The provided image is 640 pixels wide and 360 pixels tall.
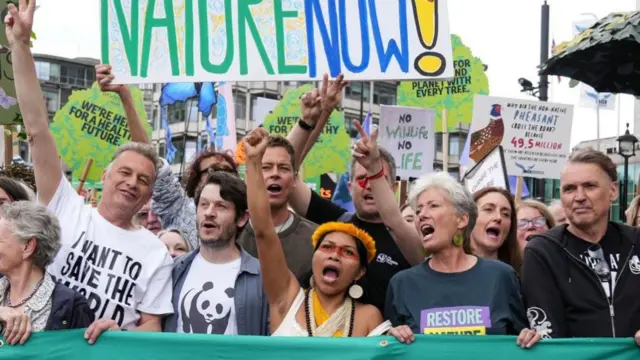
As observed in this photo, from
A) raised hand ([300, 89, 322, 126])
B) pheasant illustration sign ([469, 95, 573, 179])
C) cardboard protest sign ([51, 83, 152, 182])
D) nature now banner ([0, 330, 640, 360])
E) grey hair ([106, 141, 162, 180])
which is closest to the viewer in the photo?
nature now banner ([0, 330, 640, 360])

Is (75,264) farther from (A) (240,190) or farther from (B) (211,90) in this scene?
(B) (211,90)

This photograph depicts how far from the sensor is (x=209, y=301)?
426cm

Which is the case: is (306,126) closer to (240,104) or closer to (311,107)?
(311,107)

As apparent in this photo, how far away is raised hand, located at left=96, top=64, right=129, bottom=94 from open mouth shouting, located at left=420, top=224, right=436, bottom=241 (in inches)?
67.9

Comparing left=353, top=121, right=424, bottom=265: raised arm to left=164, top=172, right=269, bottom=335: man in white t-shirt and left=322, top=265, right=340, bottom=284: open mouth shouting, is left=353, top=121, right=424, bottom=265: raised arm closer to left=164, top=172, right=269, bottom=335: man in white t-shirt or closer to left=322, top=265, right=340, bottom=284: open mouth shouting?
left=322, top=265, right=340, bottom=284: open mouth shouting

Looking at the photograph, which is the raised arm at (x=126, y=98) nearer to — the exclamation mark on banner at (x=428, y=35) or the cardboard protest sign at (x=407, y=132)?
the exclamation mark on banner at (x=428, y=35)

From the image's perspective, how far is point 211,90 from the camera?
57.0 ft

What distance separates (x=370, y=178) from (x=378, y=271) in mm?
442

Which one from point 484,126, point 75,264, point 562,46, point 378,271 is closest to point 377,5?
point 378,271

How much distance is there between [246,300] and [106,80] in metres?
1.48

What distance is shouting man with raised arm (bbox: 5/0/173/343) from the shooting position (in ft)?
13.9

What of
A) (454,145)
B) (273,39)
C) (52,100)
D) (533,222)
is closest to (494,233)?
(533,222)

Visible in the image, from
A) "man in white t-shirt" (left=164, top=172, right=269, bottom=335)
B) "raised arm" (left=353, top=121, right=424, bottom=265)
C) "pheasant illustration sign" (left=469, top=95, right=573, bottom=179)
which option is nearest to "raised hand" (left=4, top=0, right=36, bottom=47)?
"man in white t-shirt" (left=164, top=172, right=269, bottom=335)

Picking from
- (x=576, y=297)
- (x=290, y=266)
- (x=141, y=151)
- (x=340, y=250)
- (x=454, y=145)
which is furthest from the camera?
(x=454, y=145)
